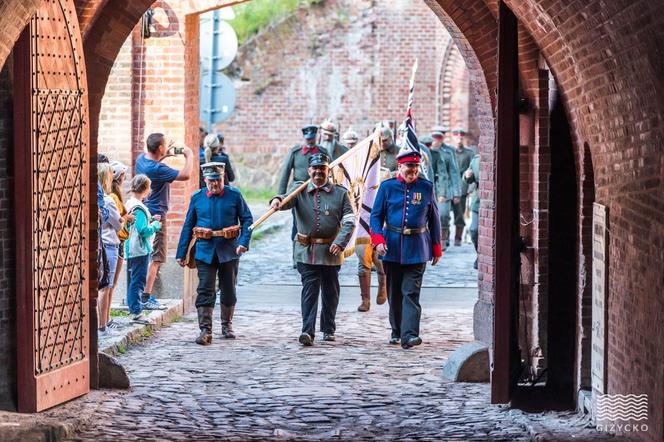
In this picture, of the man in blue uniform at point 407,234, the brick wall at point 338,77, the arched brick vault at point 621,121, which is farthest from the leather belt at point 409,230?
the brick wall at point 338,77

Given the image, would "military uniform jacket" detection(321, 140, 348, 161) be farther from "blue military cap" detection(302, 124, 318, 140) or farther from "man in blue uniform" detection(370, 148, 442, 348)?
"man in blue uniform" detection(370, 148, 442, 348)

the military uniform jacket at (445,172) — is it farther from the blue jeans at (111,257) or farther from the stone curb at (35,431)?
the stone curb at (35,431)

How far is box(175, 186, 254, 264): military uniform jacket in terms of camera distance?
566 inches

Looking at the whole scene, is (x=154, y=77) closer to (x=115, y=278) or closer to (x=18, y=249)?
(x=115, y=278)

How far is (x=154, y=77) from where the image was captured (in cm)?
1636

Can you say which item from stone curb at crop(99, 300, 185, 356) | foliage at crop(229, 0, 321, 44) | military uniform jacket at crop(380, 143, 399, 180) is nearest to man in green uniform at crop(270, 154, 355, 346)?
stone curb at crop(99, 300, 185, 356)

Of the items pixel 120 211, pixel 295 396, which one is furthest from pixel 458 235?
pixel 295 396

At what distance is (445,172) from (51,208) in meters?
12.5

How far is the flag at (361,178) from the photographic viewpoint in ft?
55.1

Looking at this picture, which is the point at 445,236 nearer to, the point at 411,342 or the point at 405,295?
the point at 411,342

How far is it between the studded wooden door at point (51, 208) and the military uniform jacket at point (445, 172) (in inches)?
461

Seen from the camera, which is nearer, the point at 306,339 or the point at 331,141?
the point at 306,339

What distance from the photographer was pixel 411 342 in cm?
1410

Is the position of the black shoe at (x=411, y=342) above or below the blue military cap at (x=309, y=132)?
below
